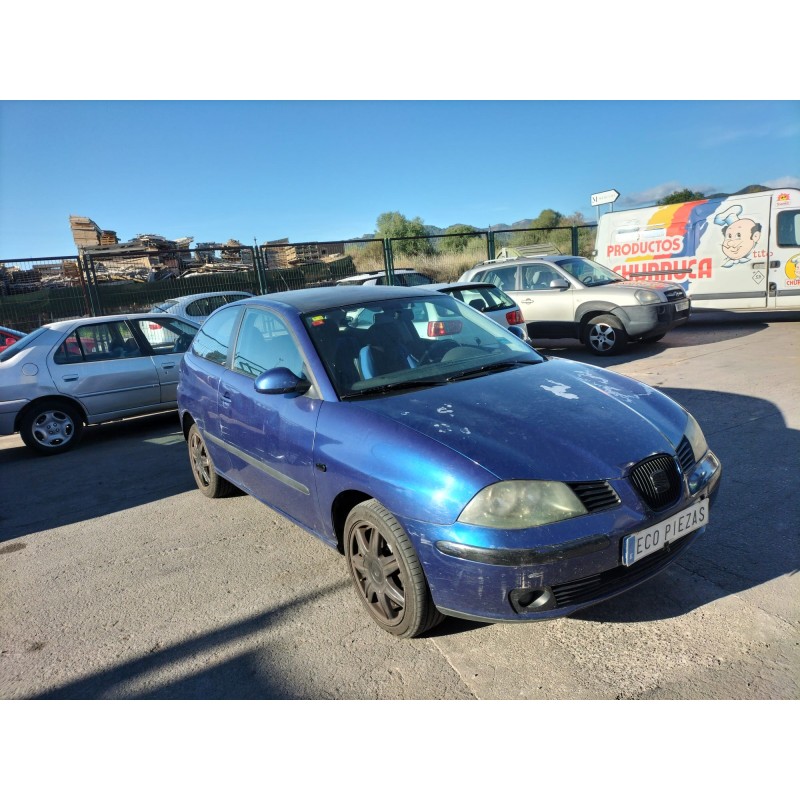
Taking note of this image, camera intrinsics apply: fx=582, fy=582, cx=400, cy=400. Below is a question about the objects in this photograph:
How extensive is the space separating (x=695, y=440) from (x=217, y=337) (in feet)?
10.9

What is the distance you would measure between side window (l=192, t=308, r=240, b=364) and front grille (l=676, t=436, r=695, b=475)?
296 cm

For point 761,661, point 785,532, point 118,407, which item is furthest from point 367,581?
point 118,407

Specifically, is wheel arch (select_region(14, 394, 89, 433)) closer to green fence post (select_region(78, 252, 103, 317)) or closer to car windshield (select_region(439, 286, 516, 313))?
car windshield (select_region(439, 286, 516, 313))

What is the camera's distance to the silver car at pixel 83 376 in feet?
21.7

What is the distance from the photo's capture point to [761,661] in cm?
235

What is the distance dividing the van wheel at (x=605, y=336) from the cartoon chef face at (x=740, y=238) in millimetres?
3001

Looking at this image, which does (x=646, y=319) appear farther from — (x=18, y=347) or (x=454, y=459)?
(x=18, y=347)

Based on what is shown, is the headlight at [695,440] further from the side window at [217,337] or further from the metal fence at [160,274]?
the metal fence at [160,274]

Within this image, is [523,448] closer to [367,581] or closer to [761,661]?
[367,581]

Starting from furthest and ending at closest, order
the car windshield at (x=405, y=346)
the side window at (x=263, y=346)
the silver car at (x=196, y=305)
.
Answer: the silver car at (x=196, y=305)
the side window at (x=263, y=346)
the car windshield at (x=405, y=346)

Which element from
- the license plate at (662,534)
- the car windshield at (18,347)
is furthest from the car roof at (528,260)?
the license plate at (662,534)

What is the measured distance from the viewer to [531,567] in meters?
2.23

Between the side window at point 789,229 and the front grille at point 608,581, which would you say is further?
the side window at point 789,229

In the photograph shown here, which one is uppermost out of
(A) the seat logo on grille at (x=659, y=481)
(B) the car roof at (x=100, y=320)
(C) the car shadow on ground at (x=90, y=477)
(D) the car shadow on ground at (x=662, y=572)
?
(B) the car roof at (x=100, y=320)
